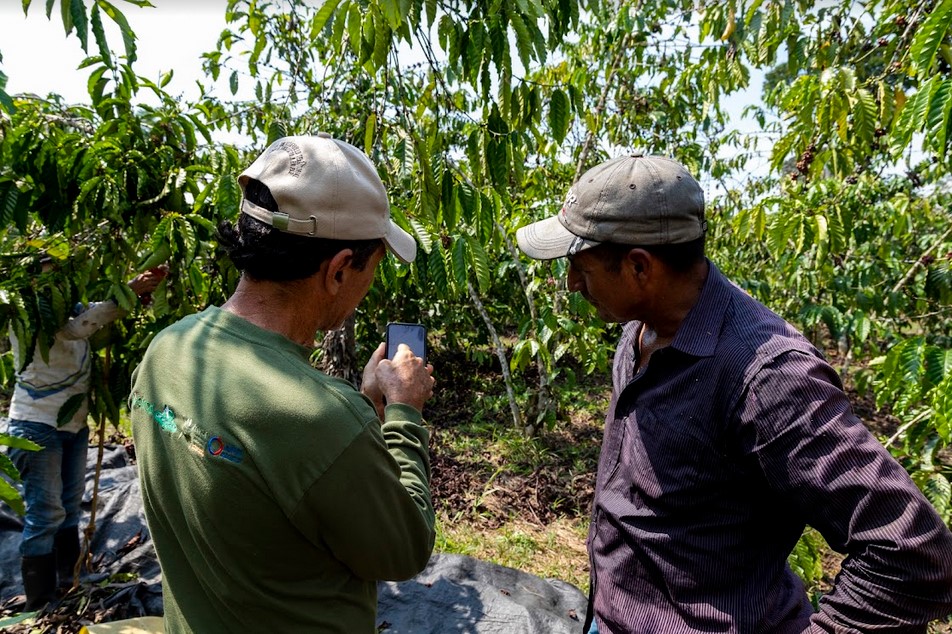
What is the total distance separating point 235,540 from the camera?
2.80 ft

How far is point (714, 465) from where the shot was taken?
3.49ft

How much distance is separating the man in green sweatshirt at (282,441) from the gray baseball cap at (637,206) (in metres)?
0.41

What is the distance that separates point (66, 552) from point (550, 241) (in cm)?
295

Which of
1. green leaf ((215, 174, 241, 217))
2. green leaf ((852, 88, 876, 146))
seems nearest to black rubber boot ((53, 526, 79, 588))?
green leaf ((215, 174, 241, 217))

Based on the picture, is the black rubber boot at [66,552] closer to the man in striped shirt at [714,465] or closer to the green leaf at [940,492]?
the man in striped shirt at [714,465]

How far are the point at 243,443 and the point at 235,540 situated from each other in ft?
0.48

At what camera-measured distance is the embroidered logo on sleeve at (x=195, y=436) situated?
0.83 m

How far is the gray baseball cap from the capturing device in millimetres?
1155

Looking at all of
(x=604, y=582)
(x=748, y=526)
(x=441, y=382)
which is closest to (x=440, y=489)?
(x=441, y=382)

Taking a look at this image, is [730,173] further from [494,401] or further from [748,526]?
[748,526]

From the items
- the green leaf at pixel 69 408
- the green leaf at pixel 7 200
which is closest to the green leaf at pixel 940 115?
the green leaf at pixel 7 200

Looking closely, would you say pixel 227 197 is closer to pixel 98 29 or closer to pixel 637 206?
pixel 98 29

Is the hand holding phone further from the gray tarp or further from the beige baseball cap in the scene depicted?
the gray tarp

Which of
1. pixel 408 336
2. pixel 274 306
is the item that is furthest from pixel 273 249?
pixel 408 336
